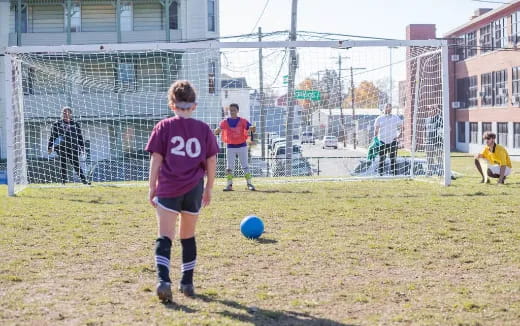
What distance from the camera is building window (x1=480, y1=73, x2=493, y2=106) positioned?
49506 millimetres

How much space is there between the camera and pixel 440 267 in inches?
256

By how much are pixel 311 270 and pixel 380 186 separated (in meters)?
7.95

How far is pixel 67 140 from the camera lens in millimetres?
15172

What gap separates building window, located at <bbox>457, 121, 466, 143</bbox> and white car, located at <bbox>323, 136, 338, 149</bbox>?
35641 millimetres

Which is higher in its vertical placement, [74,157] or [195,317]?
[74,157]

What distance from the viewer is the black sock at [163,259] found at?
5285 millimetres

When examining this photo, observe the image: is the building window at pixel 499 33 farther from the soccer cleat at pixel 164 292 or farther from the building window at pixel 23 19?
the soccer cleat at pixel 164 292

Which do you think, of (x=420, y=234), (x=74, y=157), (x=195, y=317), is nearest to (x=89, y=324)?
(x=195, y=317)

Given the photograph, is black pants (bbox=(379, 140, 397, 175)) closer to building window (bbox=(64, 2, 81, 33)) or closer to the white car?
the white car

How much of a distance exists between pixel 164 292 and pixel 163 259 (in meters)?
0.28

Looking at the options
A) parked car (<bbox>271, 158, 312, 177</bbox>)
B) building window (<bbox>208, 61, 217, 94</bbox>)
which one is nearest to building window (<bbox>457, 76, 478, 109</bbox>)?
parked car (<bbox>271, 158, 312, 177</bbox>)

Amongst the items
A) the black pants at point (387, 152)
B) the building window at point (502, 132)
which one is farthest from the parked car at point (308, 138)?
the building window at point (502, 132)

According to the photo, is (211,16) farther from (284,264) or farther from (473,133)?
(284,264)

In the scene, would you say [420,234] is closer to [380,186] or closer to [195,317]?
[195,317]
